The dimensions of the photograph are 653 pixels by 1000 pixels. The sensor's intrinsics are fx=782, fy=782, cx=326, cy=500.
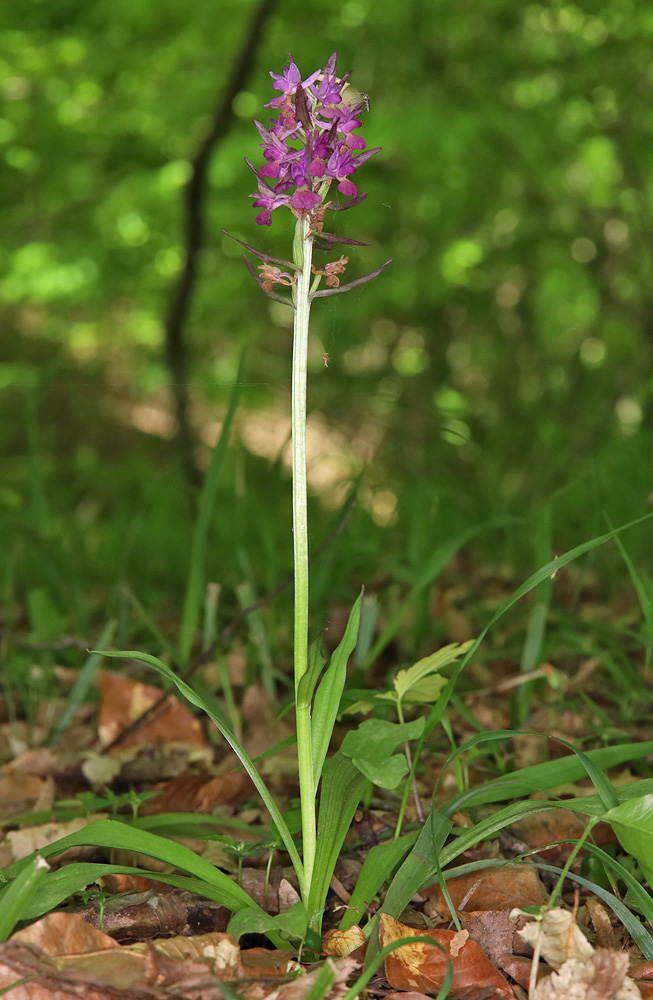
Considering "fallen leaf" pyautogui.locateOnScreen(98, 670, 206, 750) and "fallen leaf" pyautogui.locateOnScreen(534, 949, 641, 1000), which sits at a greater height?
→ "fallen leaf" pyautogui.locateOnScreen(534, 949, 641, 1000)

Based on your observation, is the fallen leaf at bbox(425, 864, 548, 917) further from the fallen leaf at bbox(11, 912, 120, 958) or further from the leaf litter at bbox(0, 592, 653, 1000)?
the fallen leaf at bbox(11, 912, 120, 958)

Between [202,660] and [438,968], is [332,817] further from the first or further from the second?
[202,660]

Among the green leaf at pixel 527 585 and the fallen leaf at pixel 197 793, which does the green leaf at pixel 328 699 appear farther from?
the fallen leaf at pixel 197 793

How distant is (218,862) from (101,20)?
14.4 feet

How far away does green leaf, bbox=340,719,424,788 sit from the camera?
103cm

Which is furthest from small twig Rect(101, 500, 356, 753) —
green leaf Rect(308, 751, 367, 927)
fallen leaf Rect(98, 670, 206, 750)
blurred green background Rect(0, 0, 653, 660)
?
green leaf Rect(308, 751, 367, 927)

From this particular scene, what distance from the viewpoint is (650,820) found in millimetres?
927

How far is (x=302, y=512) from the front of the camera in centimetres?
99

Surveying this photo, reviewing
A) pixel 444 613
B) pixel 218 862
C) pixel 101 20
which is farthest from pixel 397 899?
pixel 101 20

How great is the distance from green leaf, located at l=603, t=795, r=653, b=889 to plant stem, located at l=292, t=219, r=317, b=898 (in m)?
0.37

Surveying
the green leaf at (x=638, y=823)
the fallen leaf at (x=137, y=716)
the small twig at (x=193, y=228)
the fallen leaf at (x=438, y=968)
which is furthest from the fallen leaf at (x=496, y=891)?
the small twig at (x=193, y=228)

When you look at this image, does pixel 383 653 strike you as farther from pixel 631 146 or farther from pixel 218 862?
pixel 631 146

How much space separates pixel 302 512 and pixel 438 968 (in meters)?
0.58

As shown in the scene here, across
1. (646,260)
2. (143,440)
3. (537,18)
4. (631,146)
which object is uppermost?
(537,18)
